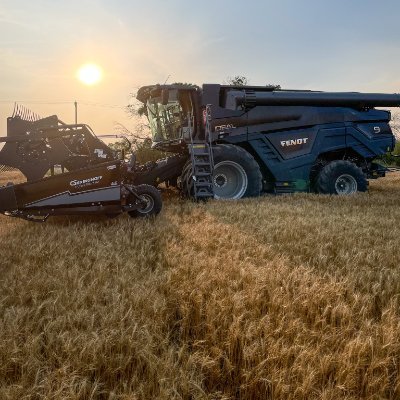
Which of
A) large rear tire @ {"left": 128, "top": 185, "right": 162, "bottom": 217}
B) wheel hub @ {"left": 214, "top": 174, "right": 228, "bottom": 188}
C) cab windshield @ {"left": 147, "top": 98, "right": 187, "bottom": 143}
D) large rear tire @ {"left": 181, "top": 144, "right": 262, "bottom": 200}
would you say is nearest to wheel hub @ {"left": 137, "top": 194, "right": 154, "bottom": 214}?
large rear tire @ {"left": 128, "top": 185, "right": 162, "bottom": 217}

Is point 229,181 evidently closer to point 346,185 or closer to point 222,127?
point 222,127

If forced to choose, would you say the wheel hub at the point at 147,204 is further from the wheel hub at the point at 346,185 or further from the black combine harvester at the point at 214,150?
the wheel hub at the point at 346,185

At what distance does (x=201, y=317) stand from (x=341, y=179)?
8.02 metres

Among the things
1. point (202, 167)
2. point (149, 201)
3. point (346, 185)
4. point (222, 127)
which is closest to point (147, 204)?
point (149, 201)

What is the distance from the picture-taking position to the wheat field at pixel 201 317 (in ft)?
5.32

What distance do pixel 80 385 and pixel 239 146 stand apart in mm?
7467

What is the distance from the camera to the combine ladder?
7.25m

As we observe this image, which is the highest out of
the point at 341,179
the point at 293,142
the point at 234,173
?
the point at 293,142

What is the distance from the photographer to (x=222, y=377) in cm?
172

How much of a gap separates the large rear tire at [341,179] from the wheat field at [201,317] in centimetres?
506

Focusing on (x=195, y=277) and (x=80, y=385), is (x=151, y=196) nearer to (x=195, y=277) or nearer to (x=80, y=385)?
(x=195, y=277)

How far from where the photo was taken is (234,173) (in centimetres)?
822

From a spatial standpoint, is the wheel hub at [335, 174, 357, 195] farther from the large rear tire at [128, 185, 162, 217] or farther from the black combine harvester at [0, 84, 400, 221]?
the large rear tire at [128, 185, 162, 217]

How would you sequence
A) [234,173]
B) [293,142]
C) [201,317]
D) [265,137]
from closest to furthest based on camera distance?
1. [201,317]
2. [234,173]
3. [265,137]
4. [293,142]
